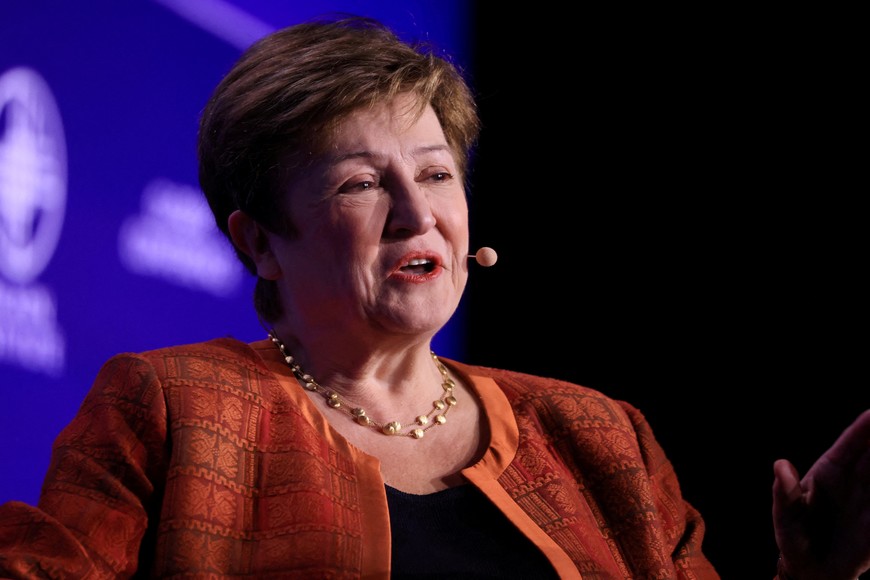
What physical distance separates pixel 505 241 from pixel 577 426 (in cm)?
166

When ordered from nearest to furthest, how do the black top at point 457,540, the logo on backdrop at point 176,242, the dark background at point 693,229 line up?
the black top at point 457,540, the logo on backdrop at point 176,242, the dark background at point 693,229

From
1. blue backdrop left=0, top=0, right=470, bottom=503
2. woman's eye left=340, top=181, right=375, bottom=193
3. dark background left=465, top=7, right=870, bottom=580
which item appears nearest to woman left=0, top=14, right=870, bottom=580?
woman's eye left=340, top=181, right=375, bottom=193

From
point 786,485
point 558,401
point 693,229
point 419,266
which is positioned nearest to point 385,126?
point 419,266

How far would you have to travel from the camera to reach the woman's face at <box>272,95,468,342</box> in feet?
5.35

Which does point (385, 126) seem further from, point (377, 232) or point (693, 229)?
point (693, 229)

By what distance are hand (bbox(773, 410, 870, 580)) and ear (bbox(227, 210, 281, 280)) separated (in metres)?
0.92

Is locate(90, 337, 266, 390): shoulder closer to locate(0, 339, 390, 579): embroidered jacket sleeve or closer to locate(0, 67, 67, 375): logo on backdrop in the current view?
locate(0, 339, 390, 579): embroidered jacket sleeve

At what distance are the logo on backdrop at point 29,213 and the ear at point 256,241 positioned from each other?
15.8 inches

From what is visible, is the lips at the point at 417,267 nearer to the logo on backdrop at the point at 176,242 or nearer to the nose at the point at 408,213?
the nose at the point at 408,213

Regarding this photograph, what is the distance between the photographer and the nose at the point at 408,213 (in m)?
1.62

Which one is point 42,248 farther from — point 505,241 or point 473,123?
point 505,241

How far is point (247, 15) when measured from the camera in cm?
248

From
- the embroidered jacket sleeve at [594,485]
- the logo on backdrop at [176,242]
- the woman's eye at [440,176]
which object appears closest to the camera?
the embroidered jacket sleeve at [594,485]

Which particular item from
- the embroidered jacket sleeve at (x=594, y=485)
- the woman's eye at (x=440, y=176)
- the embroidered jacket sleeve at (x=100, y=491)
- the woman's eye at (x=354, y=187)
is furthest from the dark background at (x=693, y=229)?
the embroidered jacket sleeve at (x=100, y=491)
